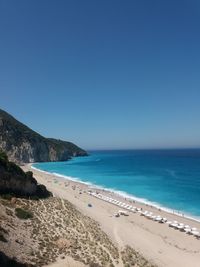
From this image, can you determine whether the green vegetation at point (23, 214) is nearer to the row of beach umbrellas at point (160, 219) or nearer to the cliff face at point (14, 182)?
the cliff face at point (14, 182)

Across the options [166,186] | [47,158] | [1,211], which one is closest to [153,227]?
[1,211]

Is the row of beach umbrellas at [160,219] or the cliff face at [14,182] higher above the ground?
the cliff face at [14,182]

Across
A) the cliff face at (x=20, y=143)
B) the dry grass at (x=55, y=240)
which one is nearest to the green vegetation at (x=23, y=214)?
the dry grass at (x=55, y=240)

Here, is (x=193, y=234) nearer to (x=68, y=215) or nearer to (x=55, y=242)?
(x=68, y=215)

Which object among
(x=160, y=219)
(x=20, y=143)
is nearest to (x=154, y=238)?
(x=160, y=219)

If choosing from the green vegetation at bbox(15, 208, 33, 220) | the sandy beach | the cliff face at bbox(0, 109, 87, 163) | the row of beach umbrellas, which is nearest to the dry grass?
the green vegetation at bbox(15, 208, 33, 220)

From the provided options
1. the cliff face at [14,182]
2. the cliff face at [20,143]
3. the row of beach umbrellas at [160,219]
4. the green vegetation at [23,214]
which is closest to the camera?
the green vegetation at [23,214]

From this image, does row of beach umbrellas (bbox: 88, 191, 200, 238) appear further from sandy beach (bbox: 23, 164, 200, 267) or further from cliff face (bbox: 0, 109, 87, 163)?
cliff face (bbox: 0, 109, 87, 163)

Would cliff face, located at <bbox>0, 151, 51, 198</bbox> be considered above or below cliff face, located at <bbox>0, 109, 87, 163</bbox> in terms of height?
below

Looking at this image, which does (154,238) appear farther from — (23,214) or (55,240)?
(23,214)
